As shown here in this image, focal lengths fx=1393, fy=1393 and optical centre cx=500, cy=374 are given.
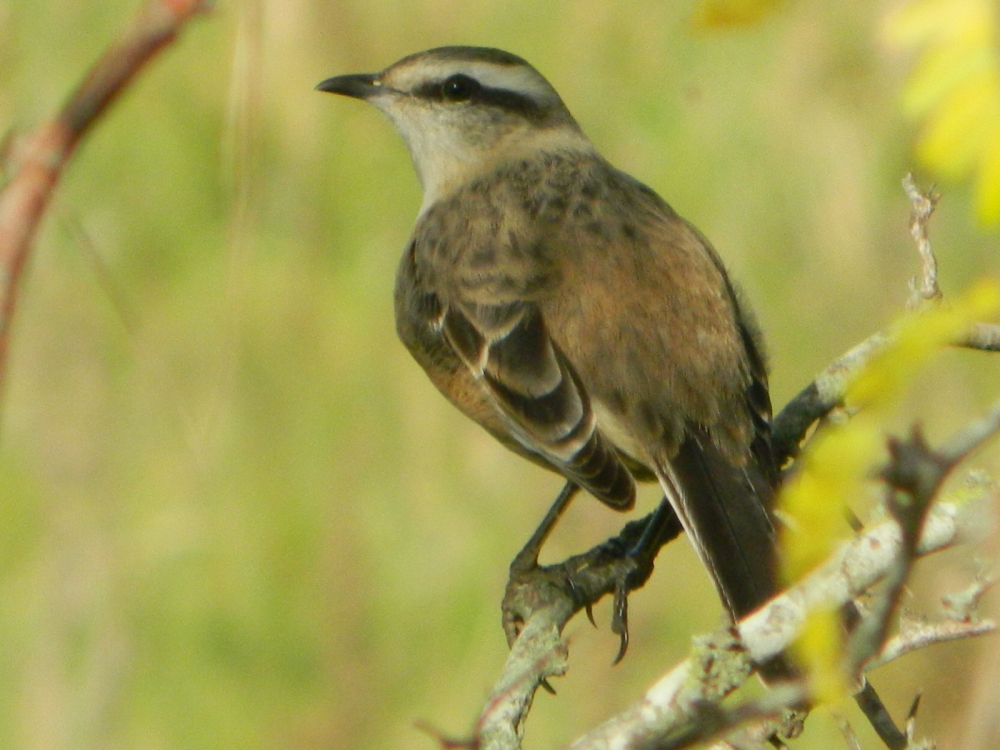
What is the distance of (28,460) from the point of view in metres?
7.37

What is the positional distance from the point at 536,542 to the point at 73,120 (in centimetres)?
373

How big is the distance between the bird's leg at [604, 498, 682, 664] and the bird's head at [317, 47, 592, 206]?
189cm

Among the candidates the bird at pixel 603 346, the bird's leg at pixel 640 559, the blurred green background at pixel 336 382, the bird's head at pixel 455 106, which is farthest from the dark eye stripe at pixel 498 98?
the bird's leg at pixel 640 559

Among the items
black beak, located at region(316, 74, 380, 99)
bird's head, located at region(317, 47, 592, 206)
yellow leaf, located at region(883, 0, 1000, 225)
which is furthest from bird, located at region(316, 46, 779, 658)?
yellow leaf, located at region(883, 0, 1000, 225)

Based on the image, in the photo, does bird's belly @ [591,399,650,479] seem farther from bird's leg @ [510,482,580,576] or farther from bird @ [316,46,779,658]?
bird's leg @ [510,482,580,576]

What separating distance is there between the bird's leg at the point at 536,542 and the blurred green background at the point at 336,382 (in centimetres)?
140

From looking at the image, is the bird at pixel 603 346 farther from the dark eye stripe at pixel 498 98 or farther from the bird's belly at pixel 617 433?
the dark eye stripe at pixel 498 98

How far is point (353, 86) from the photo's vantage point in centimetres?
592

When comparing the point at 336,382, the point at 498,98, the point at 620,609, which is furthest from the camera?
the point at 336,382

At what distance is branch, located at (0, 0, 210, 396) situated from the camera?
1.12 meters

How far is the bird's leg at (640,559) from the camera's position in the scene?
4234mm

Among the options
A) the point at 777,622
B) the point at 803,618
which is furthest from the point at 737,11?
the point at 777,622

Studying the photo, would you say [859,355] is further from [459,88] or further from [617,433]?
[459,88]

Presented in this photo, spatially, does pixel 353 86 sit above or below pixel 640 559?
above
